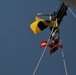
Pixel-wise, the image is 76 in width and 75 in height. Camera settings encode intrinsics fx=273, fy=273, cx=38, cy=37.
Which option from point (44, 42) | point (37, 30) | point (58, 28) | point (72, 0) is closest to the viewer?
point (72, 0)

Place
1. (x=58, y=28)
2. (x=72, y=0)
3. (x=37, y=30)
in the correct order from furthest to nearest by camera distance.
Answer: (x=58, y=28) < (x=37, y=30) < (x=72, y=0)

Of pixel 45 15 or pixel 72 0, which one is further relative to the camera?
pixel 45 15

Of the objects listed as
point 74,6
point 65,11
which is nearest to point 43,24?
point 65,11

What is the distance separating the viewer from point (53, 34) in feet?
23.3

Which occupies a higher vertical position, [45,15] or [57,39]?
[45,15]

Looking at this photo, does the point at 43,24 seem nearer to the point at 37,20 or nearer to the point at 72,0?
the point at 37,20

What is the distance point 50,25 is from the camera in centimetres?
712

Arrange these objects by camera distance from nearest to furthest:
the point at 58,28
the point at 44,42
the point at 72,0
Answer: the point at 72,0 < the point at 58,28 < the point at 44,42

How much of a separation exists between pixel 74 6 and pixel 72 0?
18 centimetres

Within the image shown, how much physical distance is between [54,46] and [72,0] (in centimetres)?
263

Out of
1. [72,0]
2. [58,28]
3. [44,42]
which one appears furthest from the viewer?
[44,42]

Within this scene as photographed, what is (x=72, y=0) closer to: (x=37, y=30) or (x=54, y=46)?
(x=37, y=30)

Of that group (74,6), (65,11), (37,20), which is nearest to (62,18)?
(65,11)

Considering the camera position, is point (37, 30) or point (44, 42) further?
point (44, 42)
